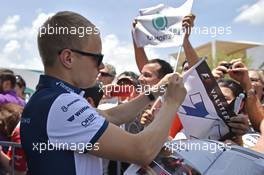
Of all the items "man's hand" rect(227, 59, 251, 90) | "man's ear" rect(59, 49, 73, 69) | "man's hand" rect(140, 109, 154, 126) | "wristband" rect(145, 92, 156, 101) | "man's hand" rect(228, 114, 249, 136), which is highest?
"man's ear" rect(59, 49, 73, 69)

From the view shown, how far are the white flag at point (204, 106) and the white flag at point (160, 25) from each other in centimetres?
127

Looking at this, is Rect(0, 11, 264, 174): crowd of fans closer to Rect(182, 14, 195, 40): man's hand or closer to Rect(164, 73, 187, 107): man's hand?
Rect(182, 14, 195, 40): man's hand

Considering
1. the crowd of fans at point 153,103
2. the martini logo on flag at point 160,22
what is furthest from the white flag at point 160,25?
the crowd of fans at point 153,103

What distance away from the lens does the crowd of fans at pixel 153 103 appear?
2465 mm

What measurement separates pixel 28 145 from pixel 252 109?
1467mm

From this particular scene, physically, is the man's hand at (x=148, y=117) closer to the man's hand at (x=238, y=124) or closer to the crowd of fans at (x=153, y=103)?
the crowd of fans at (x=153, y=103)

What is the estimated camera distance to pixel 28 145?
1666mm

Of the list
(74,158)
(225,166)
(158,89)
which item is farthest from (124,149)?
(158,89)

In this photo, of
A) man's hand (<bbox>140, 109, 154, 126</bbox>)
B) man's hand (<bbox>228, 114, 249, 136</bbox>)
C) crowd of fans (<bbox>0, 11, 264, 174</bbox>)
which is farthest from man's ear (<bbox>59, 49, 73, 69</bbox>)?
man's hand (<bbox>140, 109, 154, 126</bbox>)

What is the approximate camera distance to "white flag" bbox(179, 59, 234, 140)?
7.32ft

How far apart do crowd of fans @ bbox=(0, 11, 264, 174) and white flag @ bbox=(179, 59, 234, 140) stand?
0.23 feet

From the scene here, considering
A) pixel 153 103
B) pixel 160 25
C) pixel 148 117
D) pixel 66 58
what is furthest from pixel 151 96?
pixel 160 25

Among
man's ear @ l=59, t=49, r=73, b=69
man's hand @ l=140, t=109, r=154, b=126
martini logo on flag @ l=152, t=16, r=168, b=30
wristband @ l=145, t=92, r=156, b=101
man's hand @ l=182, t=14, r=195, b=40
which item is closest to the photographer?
man's ear @ l=59, t=49, r=73, b=69

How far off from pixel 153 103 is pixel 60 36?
1.13m
